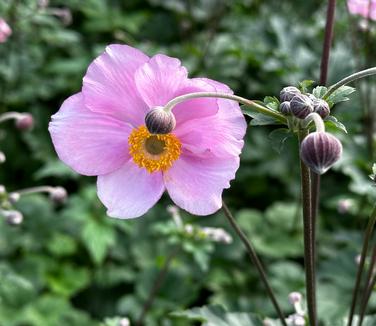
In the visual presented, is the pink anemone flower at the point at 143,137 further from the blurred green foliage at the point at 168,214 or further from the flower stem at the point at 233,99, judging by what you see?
the blurred green foliage at the point at 168,214

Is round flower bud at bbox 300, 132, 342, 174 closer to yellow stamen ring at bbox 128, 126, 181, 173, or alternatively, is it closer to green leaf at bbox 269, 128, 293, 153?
green leaf at bbox 269, 128, 293, 153

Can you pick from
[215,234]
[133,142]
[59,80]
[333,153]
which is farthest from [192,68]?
[333,153]

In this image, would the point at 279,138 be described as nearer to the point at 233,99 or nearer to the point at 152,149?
the point at 233,99

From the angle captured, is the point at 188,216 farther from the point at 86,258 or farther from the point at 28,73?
the point at 28,73

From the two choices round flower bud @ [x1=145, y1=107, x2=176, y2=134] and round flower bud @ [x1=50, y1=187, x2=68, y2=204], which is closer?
round flower bud @ [x1=145, y1=107, x2=176, y2=134]

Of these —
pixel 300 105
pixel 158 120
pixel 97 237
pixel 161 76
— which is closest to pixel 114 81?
pixel 161 76

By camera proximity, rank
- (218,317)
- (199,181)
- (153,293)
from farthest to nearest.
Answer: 1. (153,293)
2. (218,317)
3. (199,181)

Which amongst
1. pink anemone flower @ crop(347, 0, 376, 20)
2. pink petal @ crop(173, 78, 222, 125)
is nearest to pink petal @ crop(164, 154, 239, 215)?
pink petal @ crop(173, 78, 222, 125)
